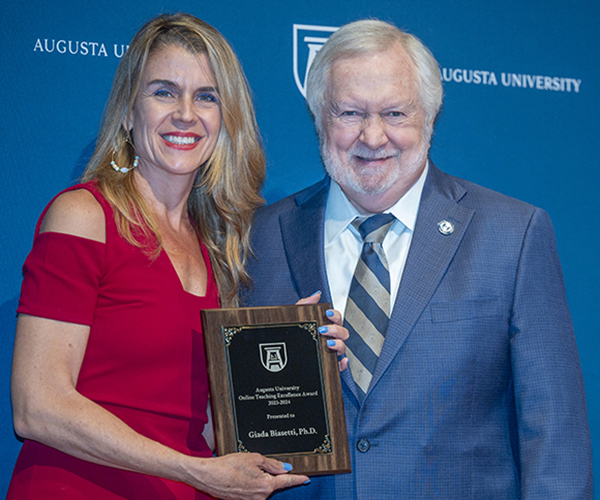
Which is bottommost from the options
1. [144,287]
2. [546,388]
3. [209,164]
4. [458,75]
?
[546,388]

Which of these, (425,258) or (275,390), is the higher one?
(425,258)

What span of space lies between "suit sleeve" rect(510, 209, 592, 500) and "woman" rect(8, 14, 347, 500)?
548 millimetres

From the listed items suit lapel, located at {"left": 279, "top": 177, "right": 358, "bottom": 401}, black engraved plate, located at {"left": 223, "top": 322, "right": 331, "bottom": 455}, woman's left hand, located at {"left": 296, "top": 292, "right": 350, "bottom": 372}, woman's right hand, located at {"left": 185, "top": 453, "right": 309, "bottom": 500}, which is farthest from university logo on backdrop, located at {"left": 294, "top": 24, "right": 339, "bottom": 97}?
woman's right hand, located at {"left": 185, "top": 453, "right": 309, "bottom": 500}

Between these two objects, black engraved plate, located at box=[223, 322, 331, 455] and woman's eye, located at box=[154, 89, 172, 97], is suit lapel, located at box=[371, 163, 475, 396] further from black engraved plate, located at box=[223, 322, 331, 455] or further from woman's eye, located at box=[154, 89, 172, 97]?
woman's eye, located at box=[154, 89, 172, 97]

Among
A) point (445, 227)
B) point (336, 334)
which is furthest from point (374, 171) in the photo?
point (336, 334)

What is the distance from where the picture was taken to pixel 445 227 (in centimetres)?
215

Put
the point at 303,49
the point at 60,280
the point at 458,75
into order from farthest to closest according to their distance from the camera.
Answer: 1. the point at 458,75
2. the point at 303,49
3. the point at 60,280

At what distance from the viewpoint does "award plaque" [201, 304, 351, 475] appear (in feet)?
6.16

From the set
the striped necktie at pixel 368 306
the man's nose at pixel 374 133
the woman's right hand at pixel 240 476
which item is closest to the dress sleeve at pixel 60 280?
the woman's right hand at pixel 240 476

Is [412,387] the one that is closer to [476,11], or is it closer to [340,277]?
[340,277]

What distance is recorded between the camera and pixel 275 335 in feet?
6.35

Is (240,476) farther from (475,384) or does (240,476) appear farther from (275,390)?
(475,384)

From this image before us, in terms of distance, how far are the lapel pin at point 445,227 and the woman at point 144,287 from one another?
0.43 m

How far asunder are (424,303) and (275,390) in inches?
19.8
